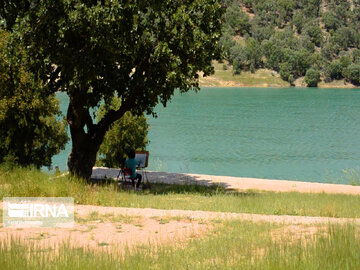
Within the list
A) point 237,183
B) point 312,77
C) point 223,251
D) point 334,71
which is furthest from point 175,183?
point 334,71

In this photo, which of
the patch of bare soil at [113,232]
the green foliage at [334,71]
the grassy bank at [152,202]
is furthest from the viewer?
the green foliage at [334,71]

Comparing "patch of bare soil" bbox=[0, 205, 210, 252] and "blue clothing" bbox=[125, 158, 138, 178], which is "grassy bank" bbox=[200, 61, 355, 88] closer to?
"blue clothing" bbox=[125, 158, 138, 178]

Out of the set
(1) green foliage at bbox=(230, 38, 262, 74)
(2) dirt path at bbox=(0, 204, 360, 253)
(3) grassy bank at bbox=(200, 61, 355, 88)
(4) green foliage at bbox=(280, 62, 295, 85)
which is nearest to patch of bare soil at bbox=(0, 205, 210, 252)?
(2) dirt path at bbox=(0, 204, 360, 253)

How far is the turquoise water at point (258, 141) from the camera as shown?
136ft

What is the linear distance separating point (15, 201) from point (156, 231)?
4311 mm

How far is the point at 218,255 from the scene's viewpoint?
286 inches

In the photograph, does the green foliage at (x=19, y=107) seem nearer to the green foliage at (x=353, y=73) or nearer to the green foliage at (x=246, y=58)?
the green foliage at (x=246, y=58)

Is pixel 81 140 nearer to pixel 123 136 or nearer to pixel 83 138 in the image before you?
pixel 83 138

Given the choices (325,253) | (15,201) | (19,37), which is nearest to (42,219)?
(15,201)

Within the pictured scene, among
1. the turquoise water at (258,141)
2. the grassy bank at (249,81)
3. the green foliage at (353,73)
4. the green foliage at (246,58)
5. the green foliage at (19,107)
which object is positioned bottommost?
the turquoise water at (258,141)

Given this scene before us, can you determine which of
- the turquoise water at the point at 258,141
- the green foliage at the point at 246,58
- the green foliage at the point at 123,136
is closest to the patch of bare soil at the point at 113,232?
the green foliage at the point at 123,136

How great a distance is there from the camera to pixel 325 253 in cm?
668

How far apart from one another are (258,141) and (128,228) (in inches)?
1948

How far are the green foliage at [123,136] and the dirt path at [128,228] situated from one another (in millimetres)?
14669
